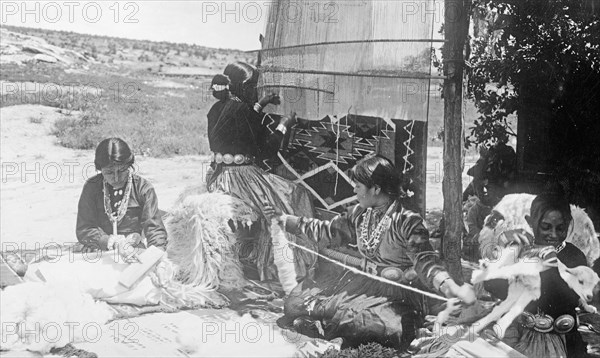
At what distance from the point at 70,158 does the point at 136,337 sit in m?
1.38

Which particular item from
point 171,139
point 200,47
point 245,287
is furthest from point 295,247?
point 200,47

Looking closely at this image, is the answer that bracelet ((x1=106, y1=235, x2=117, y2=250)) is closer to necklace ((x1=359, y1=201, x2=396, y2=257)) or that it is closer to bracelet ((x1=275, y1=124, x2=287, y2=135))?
bracelet ((x1=275, y1=124, x2=287, y2=135))

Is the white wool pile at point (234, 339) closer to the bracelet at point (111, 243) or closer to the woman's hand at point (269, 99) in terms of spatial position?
the bracelet at point (111, 243)

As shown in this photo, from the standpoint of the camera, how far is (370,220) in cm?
425

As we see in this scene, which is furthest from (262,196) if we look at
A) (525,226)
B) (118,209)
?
(525,226)

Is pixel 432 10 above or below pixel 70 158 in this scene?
above

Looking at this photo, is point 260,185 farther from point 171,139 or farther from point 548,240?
point 548,240

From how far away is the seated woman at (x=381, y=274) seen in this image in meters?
4.09

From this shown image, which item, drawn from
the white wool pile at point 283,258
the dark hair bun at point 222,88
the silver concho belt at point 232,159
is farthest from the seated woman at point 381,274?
the dark hair bun at point 222,88

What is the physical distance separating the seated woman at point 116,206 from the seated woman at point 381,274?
3.99ft

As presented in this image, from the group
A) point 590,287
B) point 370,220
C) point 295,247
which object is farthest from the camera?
point 295,247

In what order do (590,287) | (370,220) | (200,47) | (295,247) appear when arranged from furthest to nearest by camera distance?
(200,47), (295,247), (370,220), (590,287)

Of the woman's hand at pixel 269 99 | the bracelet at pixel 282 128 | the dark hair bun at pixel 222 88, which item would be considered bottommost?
the bracelet at pixel 282 128

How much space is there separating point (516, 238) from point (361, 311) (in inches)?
40.6
